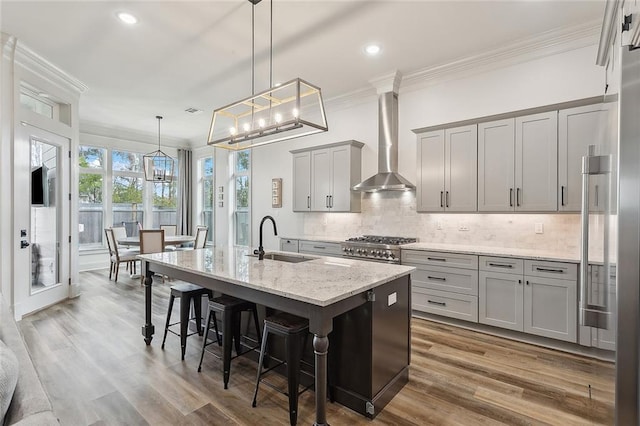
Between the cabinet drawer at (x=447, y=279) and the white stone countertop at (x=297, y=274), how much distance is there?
143 centimetres

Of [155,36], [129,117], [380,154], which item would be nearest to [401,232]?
[380,154]

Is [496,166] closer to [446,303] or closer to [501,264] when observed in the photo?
[501,264]

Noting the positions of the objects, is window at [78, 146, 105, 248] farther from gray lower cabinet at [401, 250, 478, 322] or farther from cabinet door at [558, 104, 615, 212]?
cabinet door at [558, 104, 615, 212]

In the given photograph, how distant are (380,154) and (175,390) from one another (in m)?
3.84

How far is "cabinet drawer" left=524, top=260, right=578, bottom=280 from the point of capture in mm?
3080

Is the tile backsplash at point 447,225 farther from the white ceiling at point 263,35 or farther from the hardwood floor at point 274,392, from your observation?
the white ceiling at point 263,35

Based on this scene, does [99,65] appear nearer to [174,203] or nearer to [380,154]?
[380,154]

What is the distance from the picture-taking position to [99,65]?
4.34 meters

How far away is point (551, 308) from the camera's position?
319cm

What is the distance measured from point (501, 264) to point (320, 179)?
3.02 metres

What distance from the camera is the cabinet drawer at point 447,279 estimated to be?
366 centimetres

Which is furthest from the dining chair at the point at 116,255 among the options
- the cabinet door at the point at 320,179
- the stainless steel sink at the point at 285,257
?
the stainless steel sink at the point at 285,257

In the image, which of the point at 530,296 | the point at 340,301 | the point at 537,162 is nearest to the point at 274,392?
the point at 340,301

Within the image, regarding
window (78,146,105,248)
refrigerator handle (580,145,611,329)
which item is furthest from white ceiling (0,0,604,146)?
window (78,146,105,248)
